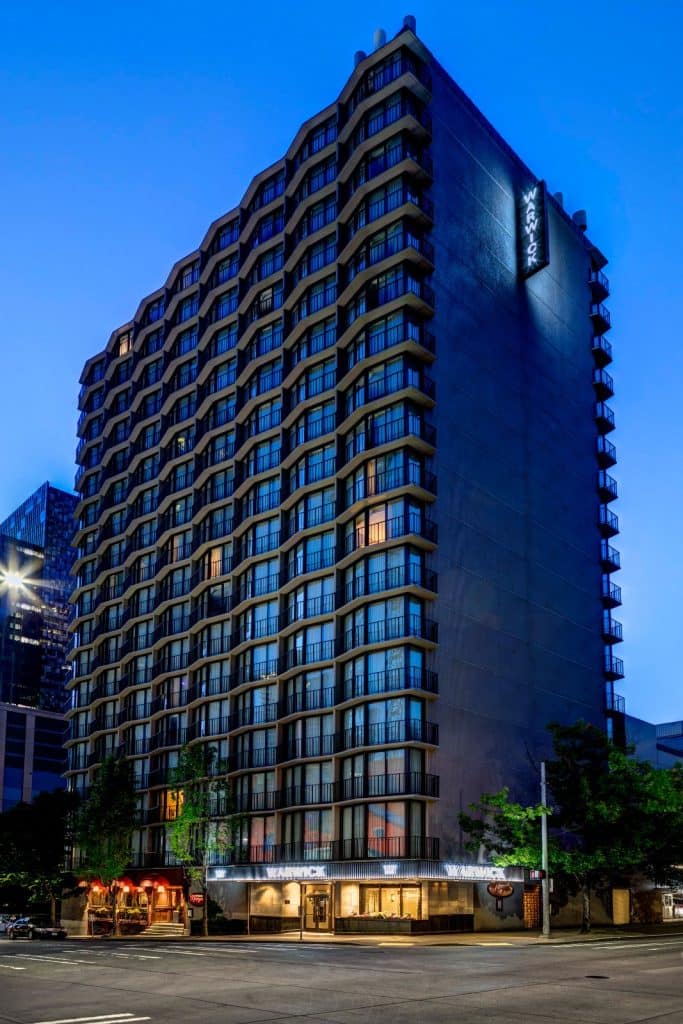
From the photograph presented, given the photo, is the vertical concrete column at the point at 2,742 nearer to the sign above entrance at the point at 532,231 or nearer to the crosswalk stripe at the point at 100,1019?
the sign above entrance at the point at 532,231

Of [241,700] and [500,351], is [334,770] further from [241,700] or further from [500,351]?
[500,351]

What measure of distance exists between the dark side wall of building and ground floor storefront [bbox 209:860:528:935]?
A: 8.20ft

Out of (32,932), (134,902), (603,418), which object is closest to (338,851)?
(32,932)

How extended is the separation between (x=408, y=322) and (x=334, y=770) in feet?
86.6

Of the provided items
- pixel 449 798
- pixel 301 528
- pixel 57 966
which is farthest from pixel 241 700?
pixel 57 966

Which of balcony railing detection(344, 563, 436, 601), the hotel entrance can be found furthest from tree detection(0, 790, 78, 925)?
balcony railing detection(344, 563, 436, 601)

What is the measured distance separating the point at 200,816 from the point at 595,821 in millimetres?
23505

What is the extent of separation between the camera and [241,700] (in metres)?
74.6

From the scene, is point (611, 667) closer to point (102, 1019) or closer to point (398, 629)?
point (398, 629)

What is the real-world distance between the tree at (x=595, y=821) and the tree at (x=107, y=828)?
2740cm

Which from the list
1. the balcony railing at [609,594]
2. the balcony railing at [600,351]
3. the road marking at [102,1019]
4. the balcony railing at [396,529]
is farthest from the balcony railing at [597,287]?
the road marking at [102,1019]

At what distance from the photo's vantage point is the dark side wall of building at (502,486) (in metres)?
62.8

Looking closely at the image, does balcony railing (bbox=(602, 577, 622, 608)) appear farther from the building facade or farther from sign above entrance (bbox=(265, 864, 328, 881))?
the building facade

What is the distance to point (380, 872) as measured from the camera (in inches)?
2245
